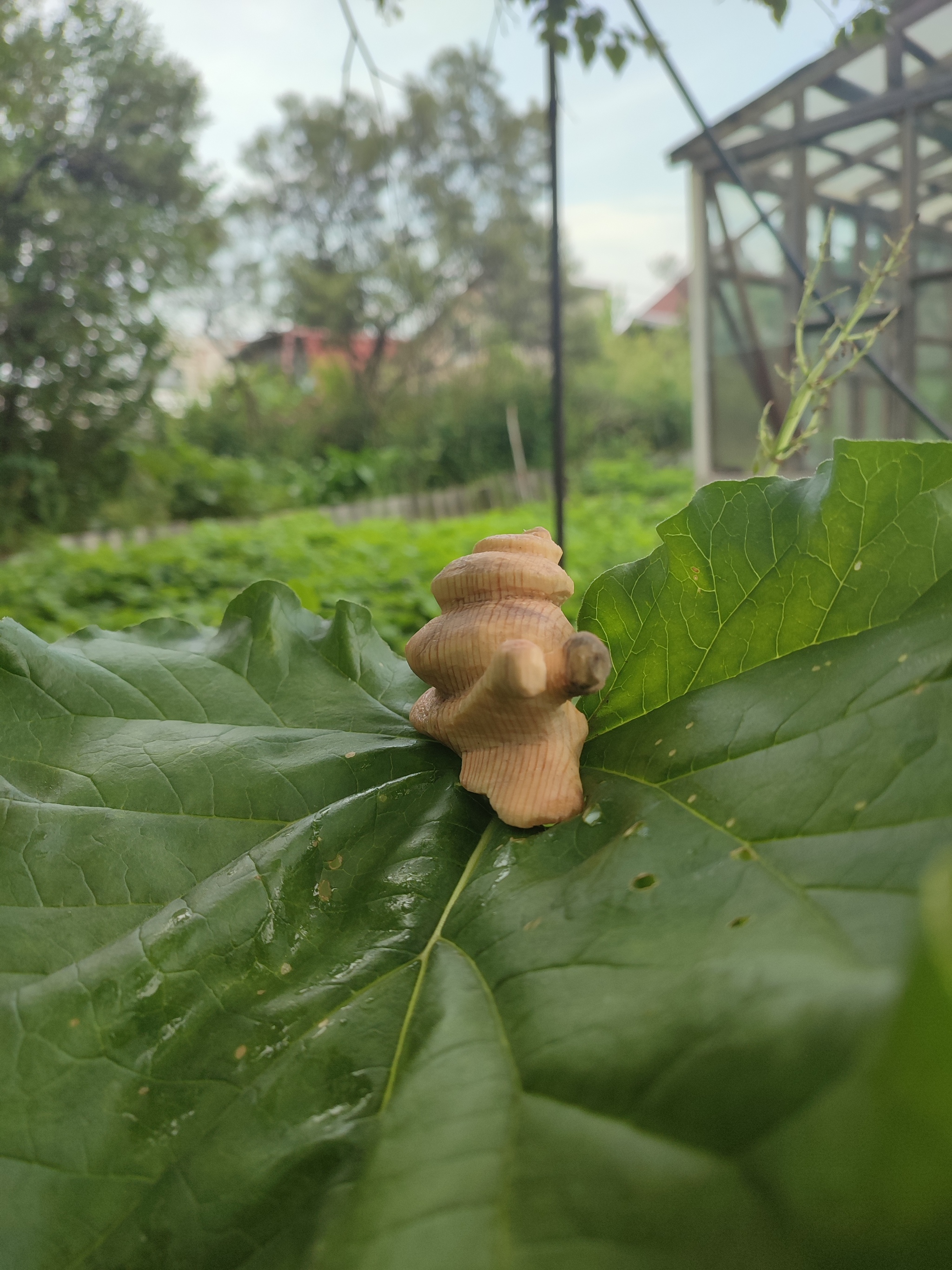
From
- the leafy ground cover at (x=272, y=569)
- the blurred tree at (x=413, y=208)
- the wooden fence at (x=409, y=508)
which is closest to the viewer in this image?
the leafy ground cover at (x=272, y=569)

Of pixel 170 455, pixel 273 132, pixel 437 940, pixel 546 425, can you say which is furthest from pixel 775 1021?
pixel 273 132

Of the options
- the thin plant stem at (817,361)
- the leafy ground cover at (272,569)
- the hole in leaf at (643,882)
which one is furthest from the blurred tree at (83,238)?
the hole in leaf at (643,882)

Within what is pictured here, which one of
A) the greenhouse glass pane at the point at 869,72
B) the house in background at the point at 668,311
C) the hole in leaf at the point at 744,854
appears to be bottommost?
the hole in leaf at the point at 744,854

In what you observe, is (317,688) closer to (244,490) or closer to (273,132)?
(244,490)

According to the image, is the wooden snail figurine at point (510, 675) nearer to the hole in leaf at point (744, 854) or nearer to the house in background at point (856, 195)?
the hole in leaf at point (744, 854)

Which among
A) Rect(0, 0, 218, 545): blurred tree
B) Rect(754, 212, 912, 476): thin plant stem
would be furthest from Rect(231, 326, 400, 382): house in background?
Rect(754, 212, 912, 476): thin plant stem

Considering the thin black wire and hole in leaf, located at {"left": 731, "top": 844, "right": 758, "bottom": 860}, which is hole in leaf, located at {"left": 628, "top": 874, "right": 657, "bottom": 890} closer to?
hole in leaf, located at {"left": 731, "top": 844, "right": 758, "bottom": 860}
